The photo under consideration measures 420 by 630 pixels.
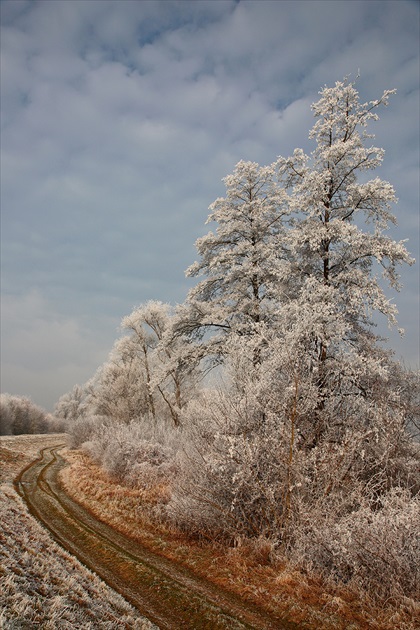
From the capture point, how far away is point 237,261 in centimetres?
1653

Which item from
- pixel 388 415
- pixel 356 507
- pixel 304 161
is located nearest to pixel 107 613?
pixel 356 507

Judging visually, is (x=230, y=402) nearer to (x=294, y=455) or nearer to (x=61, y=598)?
(x=294, y=455)

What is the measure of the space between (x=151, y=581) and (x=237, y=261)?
11861 mm

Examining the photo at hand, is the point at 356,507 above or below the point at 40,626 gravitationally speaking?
above

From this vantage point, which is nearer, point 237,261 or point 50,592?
point 50,592

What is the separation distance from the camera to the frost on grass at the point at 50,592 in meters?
4.92

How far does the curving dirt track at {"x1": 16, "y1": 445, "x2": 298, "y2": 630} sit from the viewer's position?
642cm

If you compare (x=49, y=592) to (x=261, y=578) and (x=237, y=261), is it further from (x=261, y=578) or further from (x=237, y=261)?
(x=237, y=261)

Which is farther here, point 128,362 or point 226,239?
point 128,362

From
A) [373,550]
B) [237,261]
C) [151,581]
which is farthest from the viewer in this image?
[237,261]

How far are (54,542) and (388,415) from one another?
357 inches

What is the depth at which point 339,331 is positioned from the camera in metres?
10.4

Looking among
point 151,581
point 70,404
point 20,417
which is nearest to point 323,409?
point 151,581

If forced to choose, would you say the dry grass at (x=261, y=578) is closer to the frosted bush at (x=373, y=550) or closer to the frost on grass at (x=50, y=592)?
the frosted bush at (x=373, y=550)
